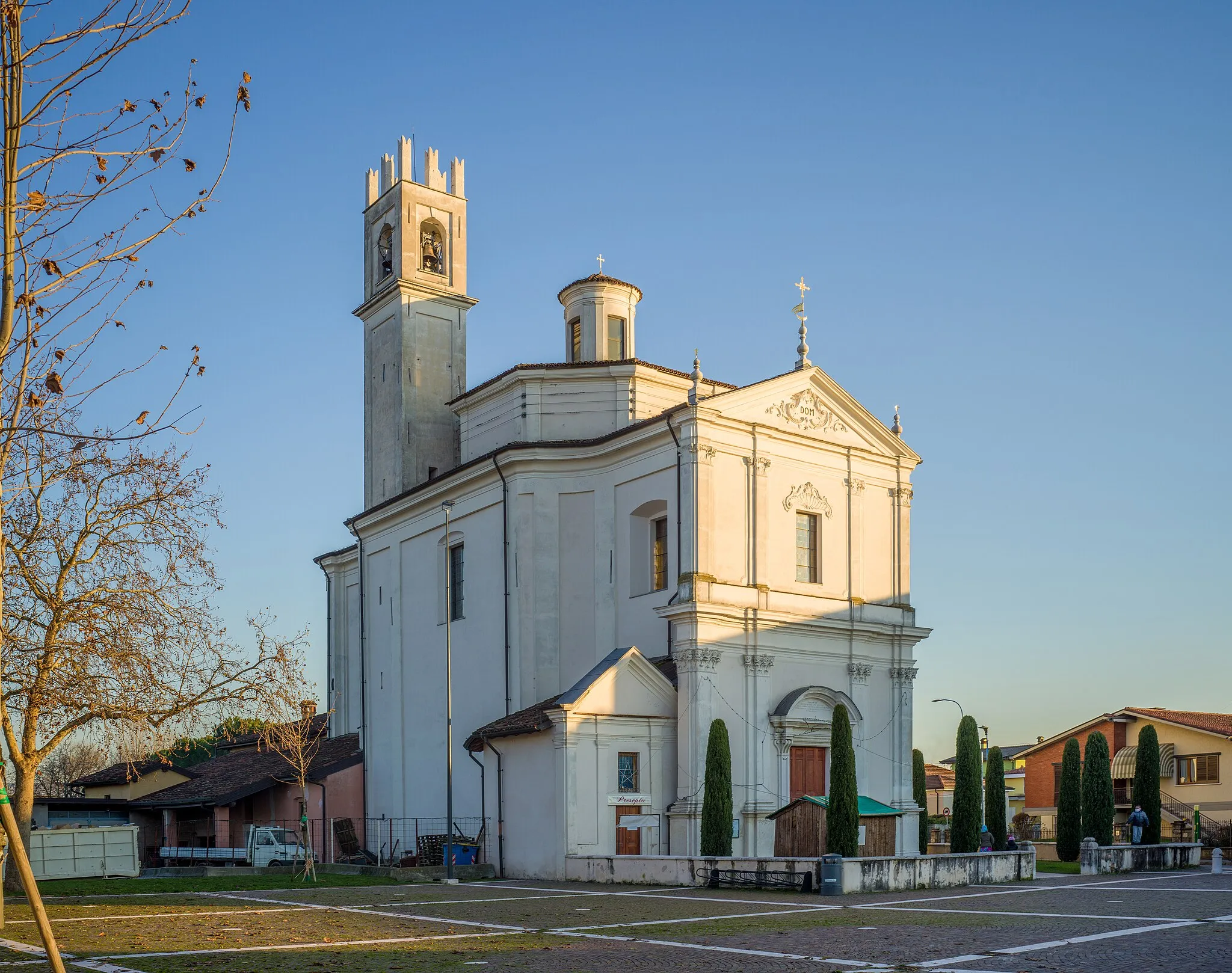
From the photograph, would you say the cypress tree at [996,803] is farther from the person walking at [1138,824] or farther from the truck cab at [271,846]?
the truck cab at [271,846]

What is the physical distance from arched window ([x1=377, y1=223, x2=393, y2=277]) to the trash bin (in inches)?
1083

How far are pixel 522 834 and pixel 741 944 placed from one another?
16081 millimetres

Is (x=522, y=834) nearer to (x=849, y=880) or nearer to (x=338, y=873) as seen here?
(x=338, y=873)

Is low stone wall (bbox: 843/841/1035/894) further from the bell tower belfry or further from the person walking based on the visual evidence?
the bell tower belfry

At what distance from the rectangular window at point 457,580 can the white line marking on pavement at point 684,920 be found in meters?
18.6

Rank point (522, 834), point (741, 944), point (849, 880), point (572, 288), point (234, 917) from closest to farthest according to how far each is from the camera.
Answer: point (741, 944) → point (234, 917) → point (849, 880) → point (522, 834) → point (572, 288)

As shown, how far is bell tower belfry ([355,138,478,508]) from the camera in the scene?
41.4m

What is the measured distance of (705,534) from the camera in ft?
101

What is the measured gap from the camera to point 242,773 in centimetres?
4397

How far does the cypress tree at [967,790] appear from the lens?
33.0 metres

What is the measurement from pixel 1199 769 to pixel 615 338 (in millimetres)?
34567

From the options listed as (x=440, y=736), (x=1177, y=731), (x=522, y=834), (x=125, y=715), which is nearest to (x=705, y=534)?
(x=522, y=834)

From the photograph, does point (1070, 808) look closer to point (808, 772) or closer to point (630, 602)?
point (808, 772)

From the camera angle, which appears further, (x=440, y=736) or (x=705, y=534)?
(x=440, y=736)
